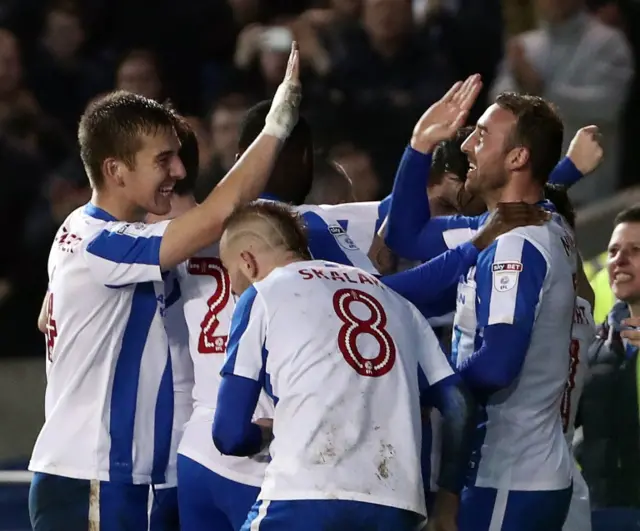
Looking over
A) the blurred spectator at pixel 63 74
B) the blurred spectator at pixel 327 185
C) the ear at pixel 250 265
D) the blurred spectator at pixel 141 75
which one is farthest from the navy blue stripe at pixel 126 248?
the blurred spectator at pixel 63 74

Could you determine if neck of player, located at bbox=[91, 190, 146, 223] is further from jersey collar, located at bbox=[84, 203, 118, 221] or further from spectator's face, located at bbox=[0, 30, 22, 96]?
spectator's face, located at bbox=[0, 30, 22, 96]

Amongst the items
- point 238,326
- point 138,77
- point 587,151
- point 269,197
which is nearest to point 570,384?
point 587,151

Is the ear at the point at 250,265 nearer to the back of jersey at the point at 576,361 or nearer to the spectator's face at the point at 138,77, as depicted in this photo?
the back of jersey at the point at 576,361

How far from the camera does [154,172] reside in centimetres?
403

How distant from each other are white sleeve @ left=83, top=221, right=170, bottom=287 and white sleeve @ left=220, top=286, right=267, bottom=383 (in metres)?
0.47

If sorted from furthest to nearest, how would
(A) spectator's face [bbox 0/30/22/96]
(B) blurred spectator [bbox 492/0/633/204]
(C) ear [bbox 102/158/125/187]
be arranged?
(A) spectator's face [bbox 0/30/22/96]
(B) blurred spectator [bbox 492/0/633/204]
(C) ear [bbox 102/158/125/187]

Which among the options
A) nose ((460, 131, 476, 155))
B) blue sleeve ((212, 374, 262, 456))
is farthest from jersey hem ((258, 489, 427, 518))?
nose ((460, 131, 476, 155))

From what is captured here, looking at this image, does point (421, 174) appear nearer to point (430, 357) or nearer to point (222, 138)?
point (430, 357)

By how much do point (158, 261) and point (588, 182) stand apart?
5.36m

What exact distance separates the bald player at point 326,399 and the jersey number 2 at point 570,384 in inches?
35.0

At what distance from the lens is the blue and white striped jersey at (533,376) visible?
3.96 m

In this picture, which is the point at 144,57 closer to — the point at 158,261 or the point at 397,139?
the point at 397,139

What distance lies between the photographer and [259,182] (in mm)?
3949

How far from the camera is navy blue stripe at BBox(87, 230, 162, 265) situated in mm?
3904
